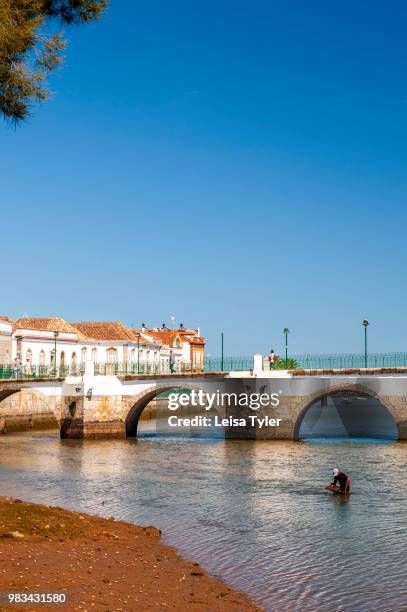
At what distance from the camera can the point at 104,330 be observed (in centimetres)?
8900

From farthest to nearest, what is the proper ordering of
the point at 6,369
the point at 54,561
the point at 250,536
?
1. the point at 6,369
2. the point at 250,536
3. the point at 54,561

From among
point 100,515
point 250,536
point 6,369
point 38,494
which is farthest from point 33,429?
point 250,536

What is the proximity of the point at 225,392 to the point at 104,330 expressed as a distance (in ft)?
130

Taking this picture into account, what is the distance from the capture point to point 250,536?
2255cm

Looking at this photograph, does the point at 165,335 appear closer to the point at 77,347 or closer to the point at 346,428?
the point at 77,347

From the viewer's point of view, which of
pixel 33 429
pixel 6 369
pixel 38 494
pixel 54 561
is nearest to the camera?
pixel 54 561

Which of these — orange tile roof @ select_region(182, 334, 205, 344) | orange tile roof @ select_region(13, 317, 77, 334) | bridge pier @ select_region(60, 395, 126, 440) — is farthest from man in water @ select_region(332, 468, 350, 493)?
orange tile roof @ select_region(182, 334, 205, 344)

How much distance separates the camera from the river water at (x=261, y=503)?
703 inches

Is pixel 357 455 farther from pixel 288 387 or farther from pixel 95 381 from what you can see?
pixel 95 381

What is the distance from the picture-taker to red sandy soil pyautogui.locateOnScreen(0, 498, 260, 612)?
541 inches

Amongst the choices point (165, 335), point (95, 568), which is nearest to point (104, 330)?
point (165, 335)

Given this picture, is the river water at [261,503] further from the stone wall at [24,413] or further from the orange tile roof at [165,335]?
the orange tile roof at [165,335]

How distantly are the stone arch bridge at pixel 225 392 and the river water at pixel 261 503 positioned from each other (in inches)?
73.2

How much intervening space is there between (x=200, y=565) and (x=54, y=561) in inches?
174
